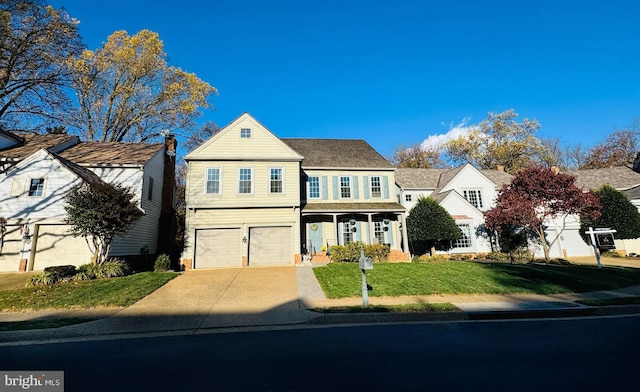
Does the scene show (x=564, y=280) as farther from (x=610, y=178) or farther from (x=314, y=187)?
(x=610, y=178)

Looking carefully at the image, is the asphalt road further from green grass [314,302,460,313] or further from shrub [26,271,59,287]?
shrub [26,271,59,287]

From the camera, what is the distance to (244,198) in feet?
54.5

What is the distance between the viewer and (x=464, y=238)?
2123 cm

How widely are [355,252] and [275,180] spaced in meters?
6.37

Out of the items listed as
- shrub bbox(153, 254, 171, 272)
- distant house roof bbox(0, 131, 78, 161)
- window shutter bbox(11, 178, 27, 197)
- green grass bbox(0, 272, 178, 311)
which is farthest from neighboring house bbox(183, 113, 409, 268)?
distant house roof bbox(0, 131, 78, 161)

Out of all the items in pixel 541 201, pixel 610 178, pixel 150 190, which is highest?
pixel 610 178

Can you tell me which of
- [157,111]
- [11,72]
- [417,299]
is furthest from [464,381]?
[157,111]

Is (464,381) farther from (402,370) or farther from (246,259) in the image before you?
(246,259)

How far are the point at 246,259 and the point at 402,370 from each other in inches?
526

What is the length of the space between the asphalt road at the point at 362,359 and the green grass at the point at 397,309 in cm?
67

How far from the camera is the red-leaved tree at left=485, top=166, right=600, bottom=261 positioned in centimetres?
1784

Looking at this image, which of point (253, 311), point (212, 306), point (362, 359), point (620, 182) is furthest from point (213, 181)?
point (620, 182)

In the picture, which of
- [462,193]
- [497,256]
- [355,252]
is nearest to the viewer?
[355,252]

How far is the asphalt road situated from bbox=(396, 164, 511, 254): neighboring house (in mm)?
15869
